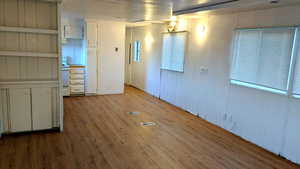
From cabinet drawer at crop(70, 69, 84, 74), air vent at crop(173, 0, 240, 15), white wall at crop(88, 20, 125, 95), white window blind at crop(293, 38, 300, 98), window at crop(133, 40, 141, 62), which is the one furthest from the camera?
window at crop(133, 40, 141, 62)

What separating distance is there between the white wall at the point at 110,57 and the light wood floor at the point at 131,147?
7.18 ft

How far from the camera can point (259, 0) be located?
3146 millimetres

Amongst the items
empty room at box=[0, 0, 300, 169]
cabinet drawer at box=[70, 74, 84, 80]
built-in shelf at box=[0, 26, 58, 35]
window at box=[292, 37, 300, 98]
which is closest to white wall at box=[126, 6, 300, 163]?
empty room at box=[0, 0, 300, 169]

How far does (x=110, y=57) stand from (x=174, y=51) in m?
2.20

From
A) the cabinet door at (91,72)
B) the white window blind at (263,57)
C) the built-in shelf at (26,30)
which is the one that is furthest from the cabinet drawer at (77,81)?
the white window blind at (263,57)

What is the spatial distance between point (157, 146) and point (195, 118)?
1.87 metres

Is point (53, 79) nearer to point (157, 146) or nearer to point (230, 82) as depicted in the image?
point (157, 146)

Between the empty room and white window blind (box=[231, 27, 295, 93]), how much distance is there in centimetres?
2

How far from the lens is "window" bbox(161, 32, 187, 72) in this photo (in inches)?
233

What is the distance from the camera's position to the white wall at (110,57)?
7.12 metres

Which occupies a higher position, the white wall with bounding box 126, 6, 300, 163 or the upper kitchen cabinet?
the upper kitchen cabinet

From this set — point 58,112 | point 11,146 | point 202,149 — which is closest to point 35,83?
point 58,112

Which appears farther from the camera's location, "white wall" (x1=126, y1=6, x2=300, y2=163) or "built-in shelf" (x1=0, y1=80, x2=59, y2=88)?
"built-in shelf" (x1=0, y1=80, x2=59, y2=88)

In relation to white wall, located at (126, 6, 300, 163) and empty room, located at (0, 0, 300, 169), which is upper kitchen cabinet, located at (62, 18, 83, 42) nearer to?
empty room, located at (0, 0, 300, 169)
